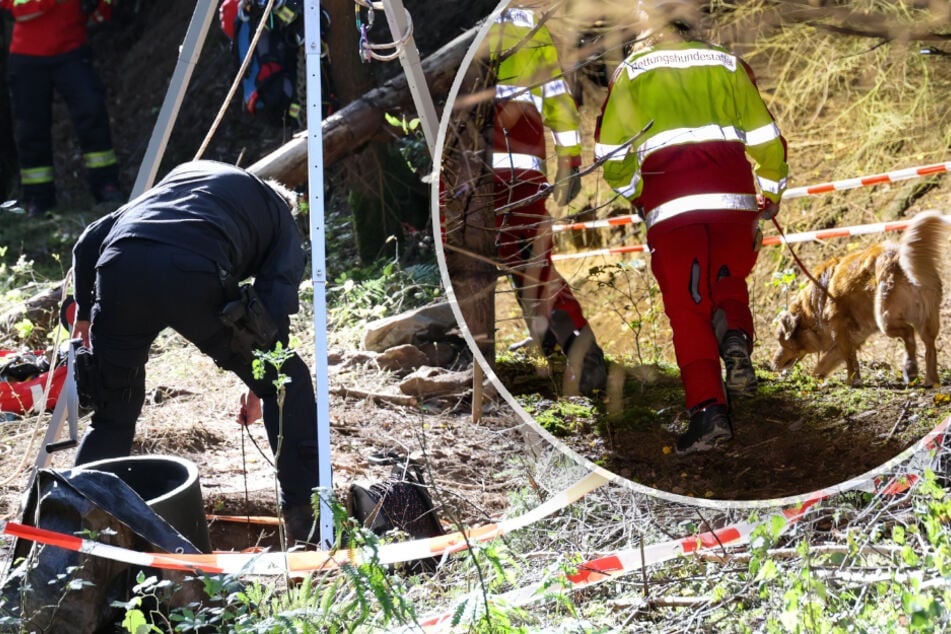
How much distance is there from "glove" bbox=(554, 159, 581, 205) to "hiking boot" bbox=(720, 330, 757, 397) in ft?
1.81

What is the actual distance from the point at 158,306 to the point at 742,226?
1.90 metres

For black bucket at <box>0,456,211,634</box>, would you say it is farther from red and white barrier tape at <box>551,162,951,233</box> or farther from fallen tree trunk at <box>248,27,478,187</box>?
fallen tree trunk at <box>248,27,478,187</box>

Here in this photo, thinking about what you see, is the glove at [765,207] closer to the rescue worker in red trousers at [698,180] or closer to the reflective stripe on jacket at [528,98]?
the rescue worker in red trousers at [698,180]

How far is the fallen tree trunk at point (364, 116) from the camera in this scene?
19.9 ft

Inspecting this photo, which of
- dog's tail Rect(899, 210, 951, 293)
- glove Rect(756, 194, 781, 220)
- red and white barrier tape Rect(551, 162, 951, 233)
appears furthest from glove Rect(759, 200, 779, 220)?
red and white barrier tape Rect(551, 162, 951, 233)

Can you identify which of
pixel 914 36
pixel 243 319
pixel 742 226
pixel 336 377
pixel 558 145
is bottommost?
pixel 336 377

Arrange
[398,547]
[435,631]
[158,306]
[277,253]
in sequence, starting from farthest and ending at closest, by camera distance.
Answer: [277,253] < [158,306] < [398,547] < [435,631]

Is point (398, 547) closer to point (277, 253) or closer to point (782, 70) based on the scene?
point (277, 253)

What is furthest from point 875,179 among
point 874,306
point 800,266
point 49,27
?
point 49,27

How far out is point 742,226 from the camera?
280 cm

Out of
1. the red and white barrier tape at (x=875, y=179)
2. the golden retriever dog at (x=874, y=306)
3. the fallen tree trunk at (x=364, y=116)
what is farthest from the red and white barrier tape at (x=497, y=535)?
the fallen tree trunk at (x=364, y=116)

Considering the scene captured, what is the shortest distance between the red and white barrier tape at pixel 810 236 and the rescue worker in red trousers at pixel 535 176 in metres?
0.10

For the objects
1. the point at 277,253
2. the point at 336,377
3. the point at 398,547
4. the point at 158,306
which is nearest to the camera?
the point at 398,547

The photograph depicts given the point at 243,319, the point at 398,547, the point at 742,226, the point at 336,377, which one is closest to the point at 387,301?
the point at 336,377
